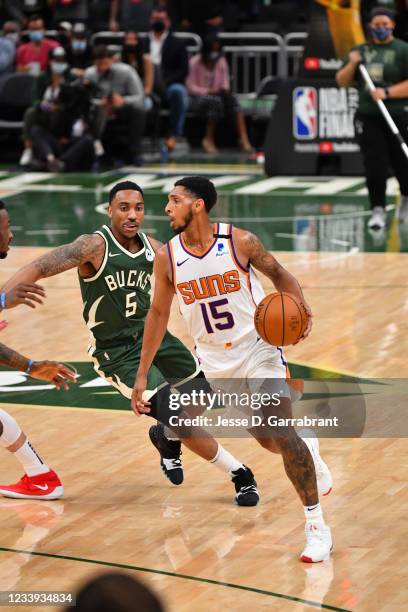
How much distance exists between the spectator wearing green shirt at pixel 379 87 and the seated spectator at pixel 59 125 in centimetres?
619

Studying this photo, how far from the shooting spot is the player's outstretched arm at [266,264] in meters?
6.32

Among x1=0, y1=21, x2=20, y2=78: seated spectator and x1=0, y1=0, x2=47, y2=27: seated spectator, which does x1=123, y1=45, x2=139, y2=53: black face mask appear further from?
x1=0, y1=0, x2=47, y2=27: seated spectator

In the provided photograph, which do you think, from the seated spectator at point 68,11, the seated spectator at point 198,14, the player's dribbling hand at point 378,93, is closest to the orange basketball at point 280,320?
the player's dribbling hand at point 378,93

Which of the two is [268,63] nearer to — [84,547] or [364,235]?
[364,235]

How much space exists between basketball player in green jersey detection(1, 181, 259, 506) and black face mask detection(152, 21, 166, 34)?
14675mm

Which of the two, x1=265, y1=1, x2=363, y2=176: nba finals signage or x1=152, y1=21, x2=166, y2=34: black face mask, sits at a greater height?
x1=152, y1=21, x2=166, y2=34: black face mask

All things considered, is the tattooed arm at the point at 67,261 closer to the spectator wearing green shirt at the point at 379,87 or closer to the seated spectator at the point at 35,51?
the spectator wearing green shirt at the point at 379,87

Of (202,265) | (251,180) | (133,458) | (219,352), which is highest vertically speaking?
(202,265)

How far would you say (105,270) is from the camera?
277 inches

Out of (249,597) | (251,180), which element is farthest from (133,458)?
(251,180)

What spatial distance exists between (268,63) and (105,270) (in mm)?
15510

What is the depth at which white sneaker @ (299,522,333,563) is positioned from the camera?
19.6 feet

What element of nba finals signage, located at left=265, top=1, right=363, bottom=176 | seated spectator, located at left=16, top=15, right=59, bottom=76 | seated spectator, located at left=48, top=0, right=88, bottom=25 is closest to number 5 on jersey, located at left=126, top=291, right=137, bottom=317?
nba finals signage, located at left=265, top=1, right=363, bottom=176

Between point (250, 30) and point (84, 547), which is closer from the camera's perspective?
point (84, 547)
